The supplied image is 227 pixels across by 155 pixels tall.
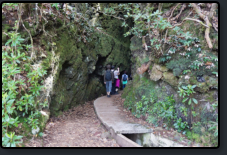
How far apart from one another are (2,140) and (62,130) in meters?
2.10

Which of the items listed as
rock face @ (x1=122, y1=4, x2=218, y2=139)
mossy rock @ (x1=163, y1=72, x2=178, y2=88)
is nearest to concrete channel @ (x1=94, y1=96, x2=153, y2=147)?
rock face @ (x1=122, y1=4, x2=218, y2=139)

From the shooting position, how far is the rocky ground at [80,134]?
157 inches

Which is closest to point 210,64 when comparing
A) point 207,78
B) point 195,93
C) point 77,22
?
point 207,78

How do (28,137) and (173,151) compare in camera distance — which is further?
(28,137)

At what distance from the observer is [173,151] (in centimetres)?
297

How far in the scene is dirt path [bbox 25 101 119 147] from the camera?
397 centimetres

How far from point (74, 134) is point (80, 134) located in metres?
0.19

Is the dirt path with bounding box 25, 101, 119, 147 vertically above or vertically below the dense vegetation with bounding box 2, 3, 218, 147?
below

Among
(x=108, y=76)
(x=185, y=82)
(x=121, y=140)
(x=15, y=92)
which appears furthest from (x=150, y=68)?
(x=15, y=92)

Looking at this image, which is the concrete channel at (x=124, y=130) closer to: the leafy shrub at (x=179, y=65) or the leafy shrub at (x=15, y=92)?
the leafy shrub at (x=179, y=65)

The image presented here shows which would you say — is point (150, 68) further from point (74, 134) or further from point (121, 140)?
point (74, 134)

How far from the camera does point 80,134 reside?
15.5 feet

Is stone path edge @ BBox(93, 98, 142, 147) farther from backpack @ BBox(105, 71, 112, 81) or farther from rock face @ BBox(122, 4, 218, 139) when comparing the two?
backpack @ BBox(105, 71, 112, 81)

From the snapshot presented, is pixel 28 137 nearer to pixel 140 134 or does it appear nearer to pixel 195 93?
pixel 140 134
